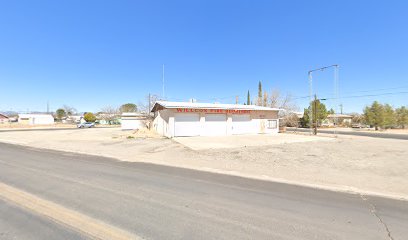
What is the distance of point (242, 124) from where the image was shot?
86.5 feet

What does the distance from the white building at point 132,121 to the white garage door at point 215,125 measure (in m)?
18.5

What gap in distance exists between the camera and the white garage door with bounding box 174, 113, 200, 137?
2194 centimetres

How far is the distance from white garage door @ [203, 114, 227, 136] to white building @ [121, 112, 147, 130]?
18539 millimetres

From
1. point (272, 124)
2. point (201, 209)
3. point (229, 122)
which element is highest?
point (229, 122)

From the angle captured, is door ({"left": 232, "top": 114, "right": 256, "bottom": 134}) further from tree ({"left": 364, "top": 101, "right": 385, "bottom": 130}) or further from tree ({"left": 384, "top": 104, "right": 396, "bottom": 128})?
tree ({"left": 384, "top": 104, "right": 396, "bottom": 128})

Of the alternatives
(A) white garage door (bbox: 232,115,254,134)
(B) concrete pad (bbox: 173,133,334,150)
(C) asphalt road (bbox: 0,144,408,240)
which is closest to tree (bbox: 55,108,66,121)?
(B) concrete pad (bbox: 173,133,334,150)

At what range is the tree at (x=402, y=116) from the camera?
4800 centimetres

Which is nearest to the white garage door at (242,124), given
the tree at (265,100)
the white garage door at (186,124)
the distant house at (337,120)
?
the white garage door at (186,124)

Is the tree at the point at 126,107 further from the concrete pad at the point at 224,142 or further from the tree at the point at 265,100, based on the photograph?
the concrete pad at the point at 224,142

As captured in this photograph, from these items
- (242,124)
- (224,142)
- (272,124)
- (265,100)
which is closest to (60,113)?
(265,100)

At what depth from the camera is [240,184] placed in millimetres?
6520

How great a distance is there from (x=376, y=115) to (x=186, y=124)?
150ft

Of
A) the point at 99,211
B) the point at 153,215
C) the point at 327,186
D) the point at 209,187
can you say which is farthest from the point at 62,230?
the point at 327,186

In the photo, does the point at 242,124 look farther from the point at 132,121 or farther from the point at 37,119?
the point at 37,119
